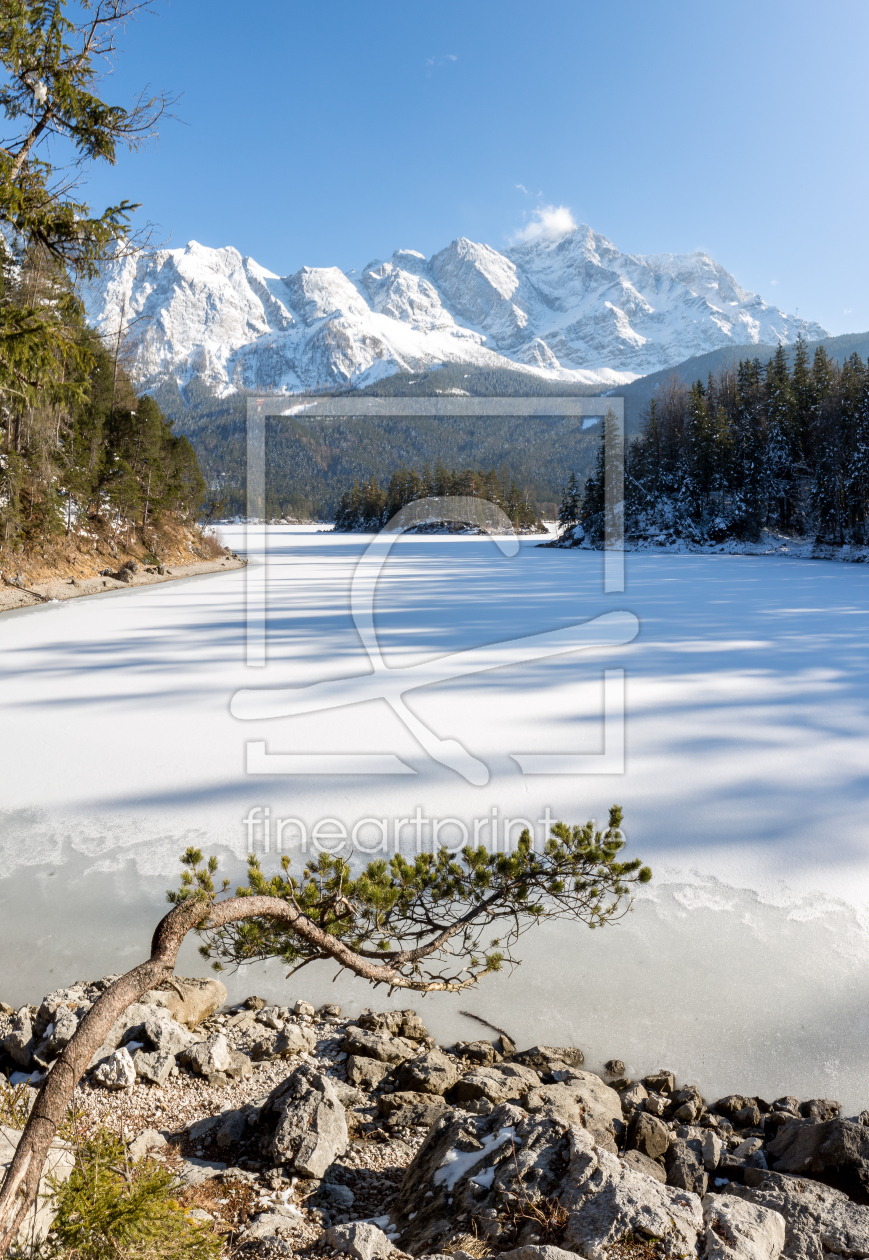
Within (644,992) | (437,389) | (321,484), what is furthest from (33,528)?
(437,389)

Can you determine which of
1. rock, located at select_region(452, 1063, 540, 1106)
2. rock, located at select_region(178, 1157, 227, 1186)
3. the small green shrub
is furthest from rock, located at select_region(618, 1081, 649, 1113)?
the small green shrub

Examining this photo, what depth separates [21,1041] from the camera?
243 cm

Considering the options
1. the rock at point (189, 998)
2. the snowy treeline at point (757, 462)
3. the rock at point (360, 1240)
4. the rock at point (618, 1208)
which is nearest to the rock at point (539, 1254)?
the rock at point (618, 1208)

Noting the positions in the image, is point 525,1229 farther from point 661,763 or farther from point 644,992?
point 661,763

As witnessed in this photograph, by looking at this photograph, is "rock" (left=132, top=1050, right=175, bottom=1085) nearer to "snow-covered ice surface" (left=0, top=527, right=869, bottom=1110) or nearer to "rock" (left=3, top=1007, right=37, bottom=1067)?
"rock" (left=3, top=1007, right=37, bottom=1067)

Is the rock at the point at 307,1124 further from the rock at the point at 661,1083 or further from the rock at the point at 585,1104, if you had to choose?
the rock at the point at 661,1083

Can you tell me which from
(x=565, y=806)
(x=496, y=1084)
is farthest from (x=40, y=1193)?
(x=565, y=806)

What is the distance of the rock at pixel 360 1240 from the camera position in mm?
1515

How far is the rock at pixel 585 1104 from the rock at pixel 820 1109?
62cm

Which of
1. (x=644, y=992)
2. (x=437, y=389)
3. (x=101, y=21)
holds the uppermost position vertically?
(x=437, y=389)

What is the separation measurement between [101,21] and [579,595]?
46.0 ft

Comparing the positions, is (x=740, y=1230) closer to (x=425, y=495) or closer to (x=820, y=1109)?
(x=820, y=1109)

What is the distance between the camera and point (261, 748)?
564 centimetres

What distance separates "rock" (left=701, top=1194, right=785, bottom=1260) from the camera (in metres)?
1.43
